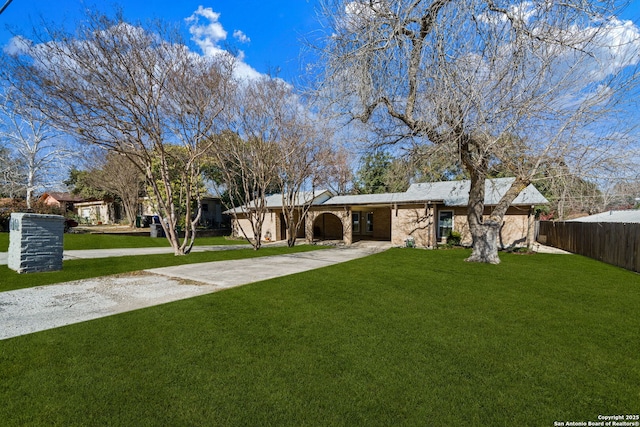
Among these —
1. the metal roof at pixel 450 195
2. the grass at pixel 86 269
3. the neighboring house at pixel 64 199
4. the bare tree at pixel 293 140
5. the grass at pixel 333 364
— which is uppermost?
the bare tree at pixel 293 140

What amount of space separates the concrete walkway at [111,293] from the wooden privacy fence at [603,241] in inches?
380

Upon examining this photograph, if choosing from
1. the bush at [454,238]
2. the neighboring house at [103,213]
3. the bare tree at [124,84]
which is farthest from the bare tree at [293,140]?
the neighboring house at [103,213]

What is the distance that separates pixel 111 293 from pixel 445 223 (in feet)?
49.5

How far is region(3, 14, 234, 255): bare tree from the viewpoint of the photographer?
8609 millimetres

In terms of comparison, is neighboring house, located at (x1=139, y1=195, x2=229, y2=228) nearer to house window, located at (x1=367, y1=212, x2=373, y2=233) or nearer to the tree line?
house window, located at (x1=367, y1=212, x2=373, y2=233)

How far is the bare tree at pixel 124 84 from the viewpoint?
8609 mm

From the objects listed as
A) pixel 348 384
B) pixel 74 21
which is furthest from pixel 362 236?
pixel 348 384

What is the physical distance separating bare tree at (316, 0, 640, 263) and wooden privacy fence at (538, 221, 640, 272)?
3.23 metres

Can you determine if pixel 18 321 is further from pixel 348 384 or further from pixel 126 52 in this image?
pixel 126 52

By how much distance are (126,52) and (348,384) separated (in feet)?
36.3

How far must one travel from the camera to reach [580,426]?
230 cm

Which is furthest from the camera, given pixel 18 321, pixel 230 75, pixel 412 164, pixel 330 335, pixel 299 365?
pixel 230 75

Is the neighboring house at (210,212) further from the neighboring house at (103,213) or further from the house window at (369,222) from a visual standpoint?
the house window at (369,222)

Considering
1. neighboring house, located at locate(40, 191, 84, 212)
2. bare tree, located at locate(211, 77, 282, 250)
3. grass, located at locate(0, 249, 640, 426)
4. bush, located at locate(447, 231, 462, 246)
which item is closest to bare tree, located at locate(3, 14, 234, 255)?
bare tree, located at locate(211, 77, 282, 250)
